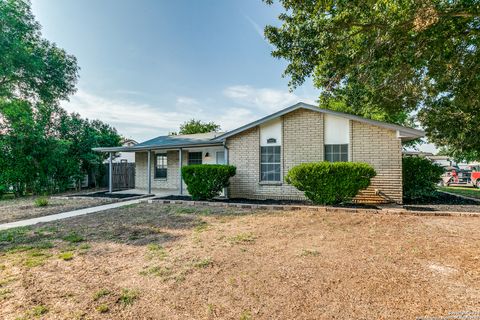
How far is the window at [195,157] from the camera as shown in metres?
14.4

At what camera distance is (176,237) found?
5.34 m

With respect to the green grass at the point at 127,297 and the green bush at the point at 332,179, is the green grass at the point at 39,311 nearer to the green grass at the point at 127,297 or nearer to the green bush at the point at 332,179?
the green grass at the point at 127,297

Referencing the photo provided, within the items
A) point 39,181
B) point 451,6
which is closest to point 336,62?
point 451,6

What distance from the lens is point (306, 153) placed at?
32.8 ft

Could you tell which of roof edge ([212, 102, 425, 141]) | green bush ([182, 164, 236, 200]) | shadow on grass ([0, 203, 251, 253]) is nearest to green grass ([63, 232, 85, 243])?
shadow on grass ([0, 203, 251, 253])

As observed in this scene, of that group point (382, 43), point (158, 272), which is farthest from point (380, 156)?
point (158, 272)

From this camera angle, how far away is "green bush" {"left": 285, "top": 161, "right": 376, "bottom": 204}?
8.12 meters

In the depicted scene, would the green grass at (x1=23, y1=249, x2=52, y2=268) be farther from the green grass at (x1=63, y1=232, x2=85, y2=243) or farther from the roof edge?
the roof edge

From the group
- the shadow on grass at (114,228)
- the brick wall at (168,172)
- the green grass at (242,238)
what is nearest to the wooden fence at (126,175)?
the brick wall at (168,172)

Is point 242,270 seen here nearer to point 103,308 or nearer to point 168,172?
point 103,308

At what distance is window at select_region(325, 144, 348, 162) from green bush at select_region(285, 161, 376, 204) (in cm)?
136

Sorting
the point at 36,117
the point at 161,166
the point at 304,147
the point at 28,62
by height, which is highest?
the point at 28,62

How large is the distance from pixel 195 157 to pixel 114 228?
860 centimetres

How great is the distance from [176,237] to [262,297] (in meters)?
3.09
